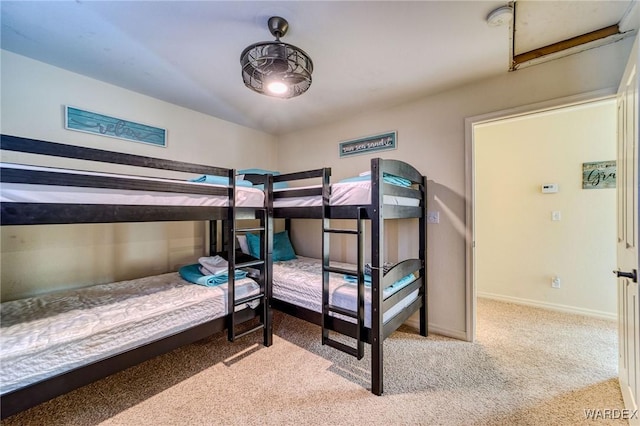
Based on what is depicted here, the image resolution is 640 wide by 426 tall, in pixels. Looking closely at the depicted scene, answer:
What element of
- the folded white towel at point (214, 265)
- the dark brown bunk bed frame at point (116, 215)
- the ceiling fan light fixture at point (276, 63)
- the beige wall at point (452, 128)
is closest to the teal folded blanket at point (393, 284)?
the beige wall at point (452, 128)

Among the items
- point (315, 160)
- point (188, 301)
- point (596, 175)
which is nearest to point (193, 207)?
point (188, 301)

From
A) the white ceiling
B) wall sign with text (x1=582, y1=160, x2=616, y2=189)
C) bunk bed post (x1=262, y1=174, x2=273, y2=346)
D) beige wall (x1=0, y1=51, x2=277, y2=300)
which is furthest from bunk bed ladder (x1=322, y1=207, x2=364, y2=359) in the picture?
wall sign with text (x1=582, y1=160, x2=616, y2=189)

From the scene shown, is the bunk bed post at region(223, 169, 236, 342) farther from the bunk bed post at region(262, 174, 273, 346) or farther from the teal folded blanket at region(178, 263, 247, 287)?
the bunk bed post at region(262, 174, 273, 346)

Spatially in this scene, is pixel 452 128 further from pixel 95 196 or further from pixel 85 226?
pixel 85 226

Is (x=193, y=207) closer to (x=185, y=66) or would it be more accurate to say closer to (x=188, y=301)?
(x=188, y=301)

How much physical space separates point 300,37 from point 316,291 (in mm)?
1962

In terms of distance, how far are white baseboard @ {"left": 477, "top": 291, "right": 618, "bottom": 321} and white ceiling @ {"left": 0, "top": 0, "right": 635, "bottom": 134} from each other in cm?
287

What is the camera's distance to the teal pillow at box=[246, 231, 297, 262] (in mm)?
A: 3135

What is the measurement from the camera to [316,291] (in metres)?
2.18

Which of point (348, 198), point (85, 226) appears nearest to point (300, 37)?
point (348, 198)

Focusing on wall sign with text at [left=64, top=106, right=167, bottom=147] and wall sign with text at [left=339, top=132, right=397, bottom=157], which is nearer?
wall sign with text at [left=64, top=106, right=167, bottom=147]

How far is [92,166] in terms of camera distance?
2.45m

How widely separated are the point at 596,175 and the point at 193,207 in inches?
170

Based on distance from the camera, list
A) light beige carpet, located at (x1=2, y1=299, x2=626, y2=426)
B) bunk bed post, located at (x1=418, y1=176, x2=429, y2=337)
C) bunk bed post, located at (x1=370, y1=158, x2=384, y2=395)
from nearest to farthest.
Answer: light beige carpet, located at (x1=2, y1=299, x2=626, y2=426) → bunk bed post, located at (x1=370, y1=158, x2=384, y2=395) → bunk bed post, located at (x1=418, y1=176, x2=429, y2=337)
